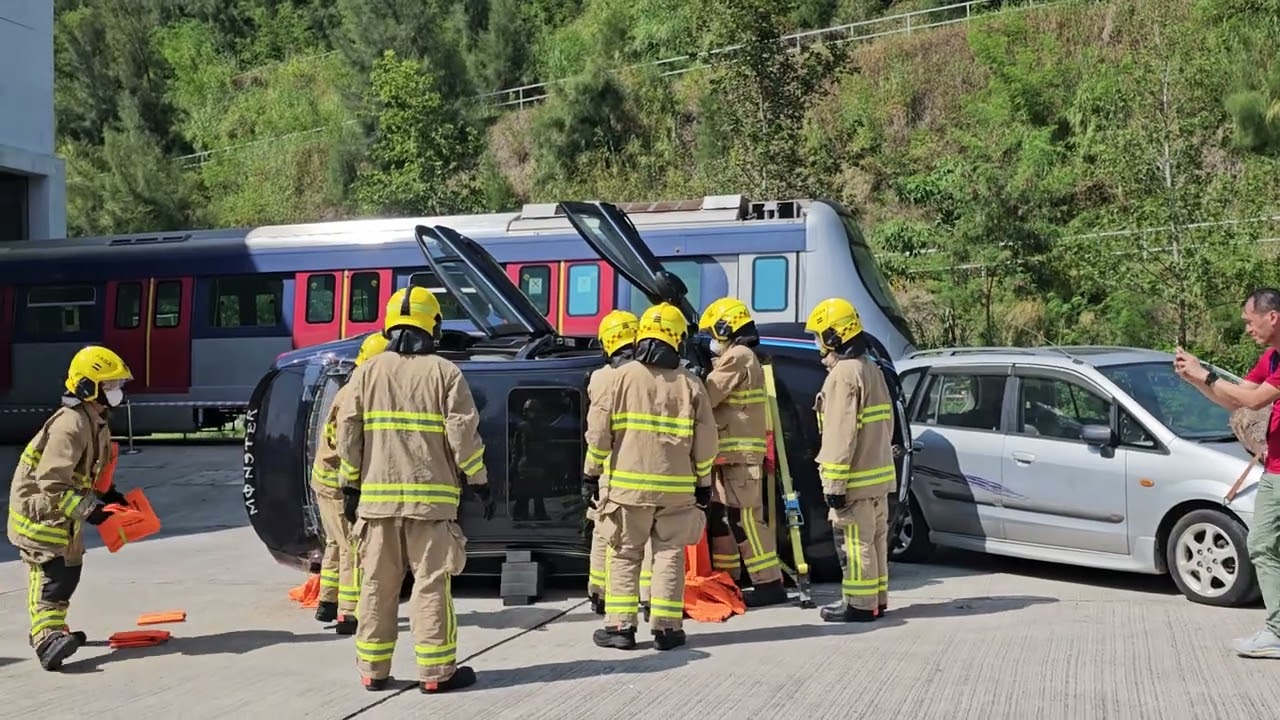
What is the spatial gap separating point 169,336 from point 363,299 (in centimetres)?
352

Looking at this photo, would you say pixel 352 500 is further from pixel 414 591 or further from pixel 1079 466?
pixel 1079 466

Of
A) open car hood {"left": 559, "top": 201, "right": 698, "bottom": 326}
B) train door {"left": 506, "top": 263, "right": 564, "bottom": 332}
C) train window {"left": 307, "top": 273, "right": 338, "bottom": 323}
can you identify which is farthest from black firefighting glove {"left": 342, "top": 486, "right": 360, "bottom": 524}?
train window {"left": 307, "top": 273, "right": 338, "bottom": 323}

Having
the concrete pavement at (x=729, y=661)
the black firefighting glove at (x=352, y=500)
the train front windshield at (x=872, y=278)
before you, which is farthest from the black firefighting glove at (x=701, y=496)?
the train front windshield at (x=872, y=278)

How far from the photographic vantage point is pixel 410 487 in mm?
6109

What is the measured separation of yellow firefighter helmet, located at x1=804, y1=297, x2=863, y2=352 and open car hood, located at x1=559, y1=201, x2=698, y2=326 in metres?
1.49

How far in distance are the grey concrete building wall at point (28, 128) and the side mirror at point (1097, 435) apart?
1802 centimetres

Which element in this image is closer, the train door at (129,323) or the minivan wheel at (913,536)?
the minivan wheel at (913,536)

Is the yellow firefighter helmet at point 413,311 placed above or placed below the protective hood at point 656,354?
above

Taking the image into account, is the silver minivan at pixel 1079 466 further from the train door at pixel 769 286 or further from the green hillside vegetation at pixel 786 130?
the green hillside vegetation at pixel 786 130

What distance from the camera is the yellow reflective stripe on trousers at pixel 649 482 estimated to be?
6902mm

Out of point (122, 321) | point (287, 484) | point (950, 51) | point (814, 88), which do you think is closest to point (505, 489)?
point (287, 484)

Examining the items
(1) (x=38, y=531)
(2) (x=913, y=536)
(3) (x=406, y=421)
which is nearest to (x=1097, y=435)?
(2) (x=913, y=536)

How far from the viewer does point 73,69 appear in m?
58.2

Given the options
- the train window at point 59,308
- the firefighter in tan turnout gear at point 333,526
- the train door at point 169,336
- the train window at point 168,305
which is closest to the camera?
the firefighter in tan turnout gear at point 333,526
